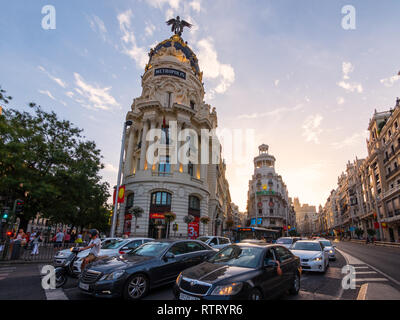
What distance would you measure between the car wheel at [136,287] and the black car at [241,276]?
1445 mm

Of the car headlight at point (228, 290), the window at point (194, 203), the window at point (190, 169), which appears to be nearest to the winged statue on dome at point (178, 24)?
the window at point (190, 169)

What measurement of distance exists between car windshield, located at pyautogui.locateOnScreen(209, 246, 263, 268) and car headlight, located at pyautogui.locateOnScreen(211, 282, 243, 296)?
0.97 metres

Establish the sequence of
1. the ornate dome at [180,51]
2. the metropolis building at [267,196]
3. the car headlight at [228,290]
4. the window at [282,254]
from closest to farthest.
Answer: the car headlight at [228,290], the window at [282,254], the ornate dome at [180,51], the metropolis building at [267,196]

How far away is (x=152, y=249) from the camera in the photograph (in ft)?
25.0

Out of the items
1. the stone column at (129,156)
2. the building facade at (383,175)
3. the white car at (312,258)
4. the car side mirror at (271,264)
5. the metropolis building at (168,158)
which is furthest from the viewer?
the building facade at (383,175)

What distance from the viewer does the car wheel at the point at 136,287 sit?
5957mm

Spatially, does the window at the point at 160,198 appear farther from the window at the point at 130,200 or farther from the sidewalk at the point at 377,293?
the sidewalk at the point at 377,293

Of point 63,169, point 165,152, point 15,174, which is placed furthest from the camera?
point 165,152

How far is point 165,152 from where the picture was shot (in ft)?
111
